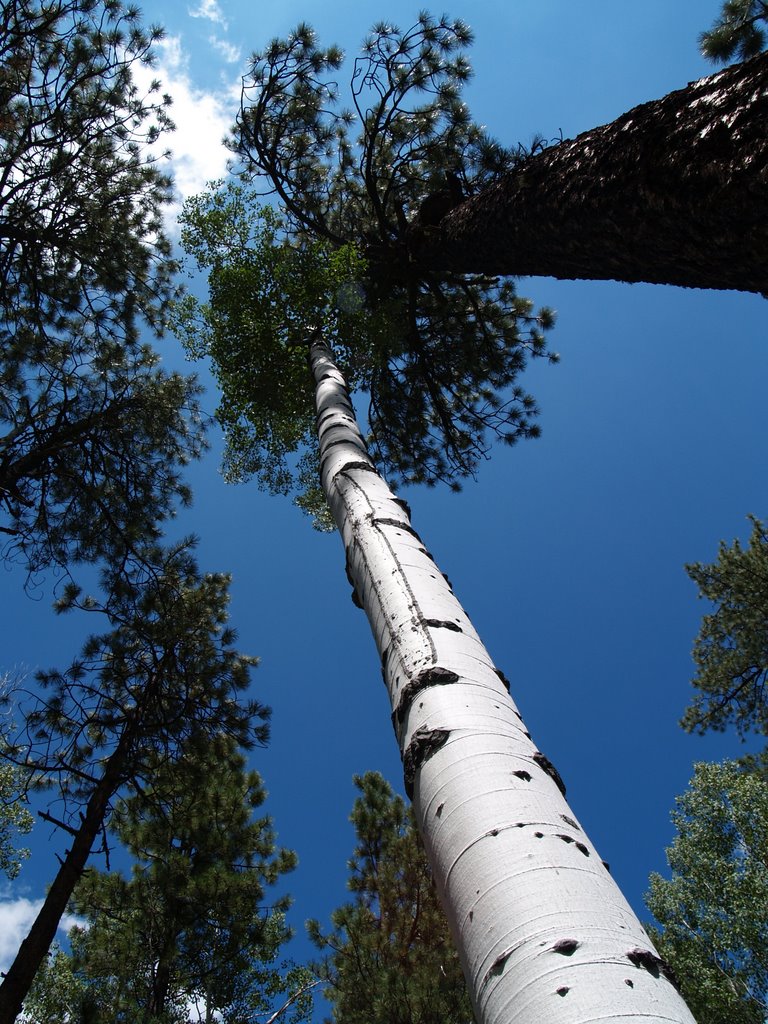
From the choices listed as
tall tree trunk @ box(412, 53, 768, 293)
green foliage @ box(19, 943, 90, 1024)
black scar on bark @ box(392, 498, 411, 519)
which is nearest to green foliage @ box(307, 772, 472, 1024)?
green foliage @ box(19, 943, 90, 1024)

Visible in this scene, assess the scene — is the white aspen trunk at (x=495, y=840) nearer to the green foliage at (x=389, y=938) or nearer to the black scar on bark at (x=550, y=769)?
the black scar on bark at (x=550, y=769)

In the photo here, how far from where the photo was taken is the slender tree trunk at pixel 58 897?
4.58m

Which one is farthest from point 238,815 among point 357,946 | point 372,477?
point 372,477

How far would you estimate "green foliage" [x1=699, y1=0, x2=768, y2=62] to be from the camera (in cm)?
373

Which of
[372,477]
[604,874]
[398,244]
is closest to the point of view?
[604,874]

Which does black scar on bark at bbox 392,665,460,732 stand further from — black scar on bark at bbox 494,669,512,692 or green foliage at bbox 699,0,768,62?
green foliage at bbox 699,0,768,62

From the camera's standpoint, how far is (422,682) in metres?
2.02

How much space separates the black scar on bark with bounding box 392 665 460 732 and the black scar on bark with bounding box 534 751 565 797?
35cm

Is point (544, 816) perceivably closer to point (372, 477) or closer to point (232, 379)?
point (372, 477)

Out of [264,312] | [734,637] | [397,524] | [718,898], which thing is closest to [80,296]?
[264,312]

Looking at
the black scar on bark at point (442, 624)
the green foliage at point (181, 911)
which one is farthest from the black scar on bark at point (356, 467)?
the green foliage at point (181, 911)

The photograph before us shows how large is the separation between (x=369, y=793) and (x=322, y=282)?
287 inches

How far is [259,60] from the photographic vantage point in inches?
299

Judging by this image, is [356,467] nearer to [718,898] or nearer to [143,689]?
[143,689]
